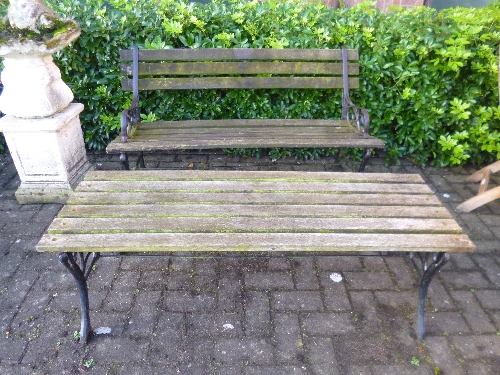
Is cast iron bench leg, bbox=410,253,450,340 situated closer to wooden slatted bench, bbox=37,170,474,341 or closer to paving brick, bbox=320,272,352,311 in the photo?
wooden slatted bench, bbox=37,170,474,341

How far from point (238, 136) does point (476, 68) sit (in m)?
2.17

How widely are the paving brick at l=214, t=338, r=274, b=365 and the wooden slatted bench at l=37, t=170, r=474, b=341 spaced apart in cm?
65

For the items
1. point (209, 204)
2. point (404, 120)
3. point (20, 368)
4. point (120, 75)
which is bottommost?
point (20, 368)

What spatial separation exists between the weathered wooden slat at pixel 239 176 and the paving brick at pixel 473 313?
0.79 metres

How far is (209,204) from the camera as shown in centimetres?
197

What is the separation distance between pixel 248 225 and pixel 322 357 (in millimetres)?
814

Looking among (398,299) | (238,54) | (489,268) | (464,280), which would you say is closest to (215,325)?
(398,299)

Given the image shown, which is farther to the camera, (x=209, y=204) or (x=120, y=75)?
(x=120, y=75)

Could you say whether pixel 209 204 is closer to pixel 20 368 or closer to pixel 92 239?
pixel 92 239

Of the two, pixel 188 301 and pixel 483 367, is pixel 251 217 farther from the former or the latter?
pixel 483 367

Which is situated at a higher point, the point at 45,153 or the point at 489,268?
the point at 45,153

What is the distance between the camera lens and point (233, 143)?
2.83 meters

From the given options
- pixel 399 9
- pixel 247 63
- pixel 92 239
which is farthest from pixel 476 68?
pixel 92 239

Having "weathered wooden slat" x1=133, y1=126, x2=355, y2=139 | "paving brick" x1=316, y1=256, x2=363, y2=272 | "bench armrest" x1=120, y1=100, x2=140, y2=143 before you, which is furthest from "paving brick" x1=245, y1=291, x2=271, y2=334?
"bench armrest" x1=120, y1=100, x2=140, y2=143
